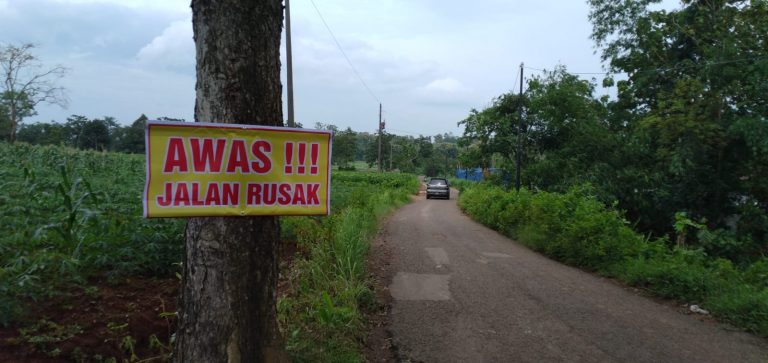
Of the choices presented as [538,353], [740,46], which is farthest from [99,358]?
[740,46]

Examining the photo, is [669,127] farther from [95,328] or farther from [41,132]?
[41,132]

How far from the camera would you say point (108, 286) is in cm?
489

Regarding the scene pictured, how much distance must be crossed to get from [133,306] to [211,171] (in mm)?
2420

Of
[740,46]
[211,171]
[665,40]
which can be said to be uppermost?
[665,40]

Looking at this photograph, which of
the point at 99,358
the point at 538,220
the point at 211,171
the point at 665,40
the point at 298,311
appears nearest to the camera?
the point at 211,171

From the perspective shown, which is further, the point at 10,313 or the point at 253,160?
the point at 10,313

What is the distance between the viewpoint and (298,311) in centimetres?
511

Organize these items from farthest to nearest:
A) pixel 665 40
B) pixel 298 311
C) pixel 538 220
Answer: pixel 665 40 → pixel 538 220 → pixel 298 311

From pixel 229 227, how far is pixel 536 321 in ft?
13.5

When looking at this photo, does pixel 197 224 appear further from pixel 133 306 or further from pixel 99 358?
pixel 133 306

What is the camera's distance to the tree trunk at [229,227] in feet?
9.54

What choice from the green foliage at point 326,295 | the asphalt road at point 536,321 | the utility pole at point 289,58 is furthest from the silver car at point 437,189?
the green foliage at point 326,295

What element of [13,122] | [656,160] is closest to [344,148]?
[13,122]

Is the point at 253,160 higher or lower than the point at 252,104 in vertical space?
lower
